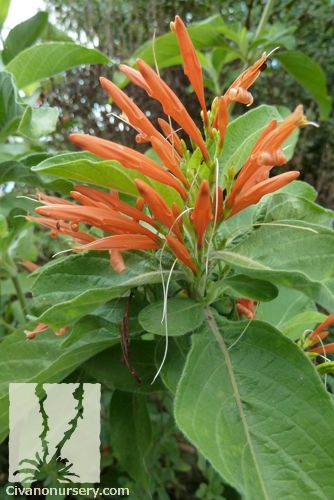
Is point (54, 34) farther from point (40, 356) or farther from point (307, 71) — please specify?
point (40, 356)

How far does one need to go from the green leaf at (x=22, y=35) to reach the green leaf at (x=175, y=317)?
26.7 inches

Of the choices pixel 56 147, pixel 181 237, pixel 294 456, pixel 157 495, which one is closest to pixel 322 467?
pixel 294 456

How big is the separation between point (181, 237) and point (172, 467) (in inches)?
28.5

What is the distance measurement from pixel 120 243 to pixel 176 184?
0.28 feet

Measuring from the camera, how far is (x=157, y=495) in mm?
1081

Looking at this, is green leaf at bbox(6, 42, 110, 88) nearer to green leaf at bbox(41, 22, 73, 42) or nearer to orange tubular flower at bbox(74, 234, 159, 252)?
orange tubular flower at bbox(74, 234, 159, 252)

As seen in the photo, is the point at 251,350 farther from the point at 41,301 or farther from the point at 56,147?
the point at 56,147

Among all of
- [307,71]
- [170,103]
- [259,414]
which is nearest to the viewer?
[259,414]

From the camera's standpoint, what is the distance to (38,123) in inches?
28.0

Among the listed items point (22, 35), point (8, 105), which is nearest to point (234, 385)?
point (8, 105)

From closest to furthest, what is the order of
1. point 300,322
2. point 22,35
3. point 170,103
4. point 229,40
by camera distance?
point 170,103
point 300,322
point 22,35
point 229,40

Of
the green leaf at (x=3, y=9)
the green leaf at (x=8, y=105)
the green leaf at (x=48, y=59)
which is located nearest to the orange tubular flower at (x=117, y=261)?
the green leaf at (x=8, y=105)

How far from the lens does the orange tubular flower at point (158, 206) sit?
52 centimetres

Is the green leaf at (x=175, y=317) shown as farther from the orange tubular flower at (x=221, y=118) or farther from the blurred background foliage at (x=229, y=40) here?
the blurred background foliage at (x=229, y=40)
